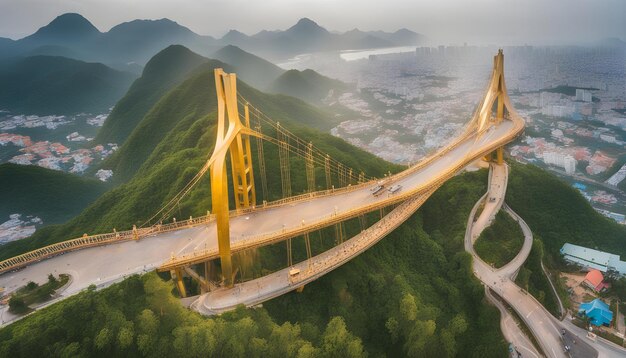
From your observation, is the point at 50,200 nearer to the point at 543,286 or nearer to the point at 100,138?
the point at 100,138

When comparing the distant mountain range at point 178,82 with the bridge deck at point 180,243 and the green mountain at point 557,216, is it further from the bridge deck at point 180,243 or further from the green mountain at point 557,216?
the green mountain at point 557,216

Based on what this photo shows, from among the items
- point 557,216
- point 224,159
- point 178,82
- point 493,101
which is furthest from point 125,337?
point 178,82

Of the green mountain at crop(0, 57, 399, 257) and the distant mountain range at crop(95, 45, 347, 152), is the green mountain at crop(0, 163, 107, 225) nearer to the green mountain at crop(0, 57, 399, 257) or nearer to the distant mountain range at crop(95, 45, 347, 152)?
the green mountain at crop(0, 57, 399, 257)

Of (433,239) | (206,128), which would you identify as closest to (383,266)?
(433,239)

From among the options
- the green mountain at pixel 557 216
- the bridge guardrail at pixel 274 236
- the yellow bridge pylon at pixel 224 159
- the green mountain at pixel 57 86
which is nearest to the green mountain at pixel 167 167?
the yellow bridge pylon at pixel 224 159

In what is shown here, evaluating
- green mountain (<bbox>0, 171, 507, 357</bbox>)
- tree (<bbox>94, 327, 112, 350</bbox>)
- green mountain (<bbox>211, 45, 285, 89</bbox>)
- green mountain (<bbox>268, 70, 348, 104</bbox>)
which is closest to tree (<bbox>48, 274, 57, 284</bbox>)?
green mountain (<bbox>0, 171, 507, 357</bbox>)

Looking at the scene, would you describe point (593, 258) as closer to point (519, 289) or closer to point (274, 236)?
point (519, 289)
